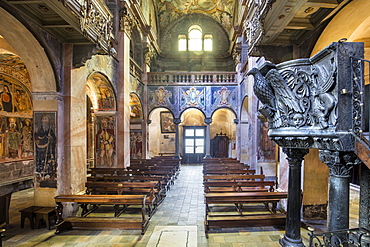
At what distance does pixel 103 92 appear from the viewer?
9172mm

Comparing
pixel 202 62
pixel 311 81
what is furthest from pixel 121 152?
pixel 202 62

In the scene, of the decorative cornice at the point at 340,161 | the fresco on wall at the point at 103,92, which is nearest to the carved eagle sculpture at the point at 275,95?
the decorative cornice at the point at 340,161

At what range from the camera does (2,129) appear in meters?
8.72

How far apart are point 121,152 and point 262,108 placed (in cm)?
751

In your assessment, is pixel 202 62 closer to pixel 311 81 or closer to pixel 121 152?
pixel 121 152

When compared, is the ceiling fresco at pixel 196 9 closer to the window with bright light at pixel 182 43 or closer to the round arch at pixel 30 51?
the window with bright light at pixel 182 43

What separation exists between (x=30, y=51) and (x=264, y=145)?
9394mm

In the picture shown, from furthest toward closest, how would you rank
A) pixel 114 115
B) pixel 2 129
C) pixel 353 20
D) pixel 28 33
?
pixel 114 115 → pixel 2 129 → pixel 28 33 → pixel 353 20

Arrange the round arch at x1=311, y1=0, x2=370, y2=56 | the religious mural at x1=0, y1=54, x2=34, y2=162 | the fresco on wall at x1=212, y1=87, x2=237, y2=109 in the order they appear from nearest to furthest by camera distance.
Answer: the round arch at x1=311, y1=0, x2=370, y2=56, the religious mural at x1=0, y1=54, x2=34, y2=162, the fresco on wall at x1=212, y1=87, x2=237, y2=109

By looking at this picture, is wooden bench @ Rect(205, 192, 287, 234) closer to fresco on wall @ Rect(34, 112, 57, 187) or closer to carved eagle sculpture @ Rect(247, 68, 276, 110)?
carved eagle sculpture @ Rect(247, 68, 276, 110)

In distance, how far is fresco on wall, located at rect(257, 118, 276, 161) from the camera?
9.68m

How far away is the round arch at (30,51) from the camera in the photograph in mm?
4535

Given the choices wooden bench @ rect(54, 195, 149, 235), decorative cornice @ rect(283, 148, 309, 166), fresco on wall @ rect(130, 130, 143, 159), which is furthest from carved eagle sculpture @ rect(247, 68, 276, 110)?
fresco on wall @ rect(130, 130, 143, 159)

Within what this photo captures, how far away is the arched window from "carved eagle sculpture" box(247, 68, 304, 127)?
15.7 m
